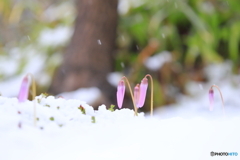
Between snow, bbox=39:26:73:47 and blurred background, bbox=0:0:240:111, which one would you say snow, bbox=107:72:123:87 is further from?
snow, bbox=39:26:73:47

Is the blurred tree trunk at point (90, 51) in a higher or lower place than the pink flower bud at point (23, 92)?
higher

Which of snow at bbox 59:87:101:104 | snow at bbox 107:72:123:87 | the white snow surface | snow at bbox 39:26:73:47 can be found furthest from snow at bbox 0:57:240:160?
snow at bbox 39:26:73:47

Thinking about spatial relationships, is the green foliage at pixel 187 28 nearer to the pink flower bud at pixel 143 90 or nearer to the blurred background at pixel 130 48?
the blurred background at pixel 130 48

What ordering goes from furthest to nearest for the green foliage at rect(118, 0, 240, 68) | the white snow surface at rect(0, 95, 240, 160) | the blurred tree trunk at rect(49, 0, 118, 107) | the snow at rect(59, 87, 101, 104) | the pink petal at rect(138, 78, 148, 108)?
the green foliage at rect(118, 0, 240, 68) < the blurred tree trunk at rect(49, 0, 118, 107) < the snow at rect(59, 87, 101, 104) < the pink petal at rect(138, 78, 148, 108) < the white snow surface at rect(0, 95, 240, 160)

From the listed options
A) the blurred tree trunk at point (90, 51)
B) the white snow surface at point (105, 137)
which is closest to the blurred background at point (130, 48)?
the blurred tree trunk at point (90, 51)

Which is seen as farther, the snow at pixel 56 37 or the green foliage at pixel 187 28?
the snow at pixel 56 37

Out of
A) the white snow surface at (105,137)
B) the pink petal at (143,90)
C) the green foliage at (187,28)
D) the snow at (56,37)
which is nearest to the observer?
the white snow surface at (105,137)
